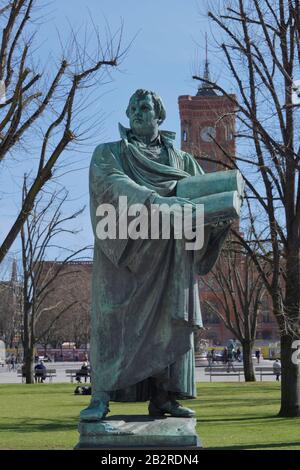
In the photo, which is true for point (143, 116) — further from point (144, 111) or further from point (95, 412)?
point (95, 412)

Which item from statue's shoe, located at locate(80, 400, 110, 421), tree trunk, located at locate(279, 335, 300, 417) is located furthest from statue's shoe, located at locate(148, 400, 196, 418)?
tree trunk, located at locate(279, 335, 300, 417)

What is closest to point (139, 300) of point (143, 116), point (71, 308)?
point (143, 116)

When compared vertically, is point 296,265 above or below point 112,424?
above

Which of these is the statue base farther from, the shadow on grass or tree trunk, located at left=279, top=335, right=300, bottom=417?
tree trunk, located at left=279, top=335, right=300, bottom=417

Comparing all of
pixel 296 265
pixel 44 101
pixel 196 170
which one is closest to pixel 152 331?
pixel 196 170

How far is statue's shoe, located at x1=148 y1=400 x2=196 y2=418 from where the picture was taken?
5.50m

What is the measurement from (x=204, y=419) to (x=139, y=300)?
10.7 m

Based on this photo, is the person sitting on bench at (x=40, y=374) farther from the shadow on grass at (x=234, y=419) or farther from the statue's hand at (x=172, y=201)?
the statue's hand at (x=172, y=201)

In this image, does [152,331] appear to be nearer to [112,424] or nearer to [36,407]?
[112,424]

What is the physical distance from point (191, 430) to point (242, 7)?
1270 cm

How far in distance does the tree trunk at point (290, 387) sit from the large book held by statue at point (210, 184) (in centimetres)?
1124

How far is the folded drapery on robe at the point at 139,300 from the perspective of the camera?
17.6ft

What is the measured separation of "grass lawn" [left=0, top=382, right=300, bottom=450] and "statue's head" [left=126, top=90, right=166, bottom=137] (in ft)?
19.3

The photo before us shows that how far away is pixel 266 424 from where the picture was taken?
47.6 ft
